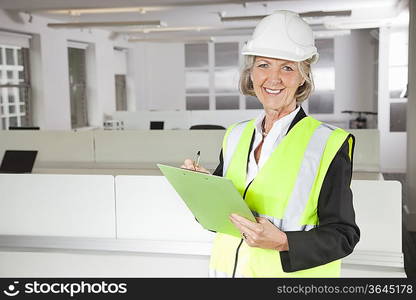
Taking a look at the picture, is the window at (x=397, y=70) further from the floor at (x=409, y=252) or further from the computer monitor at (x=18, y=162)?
the computer monitor at (x=18, y=162)

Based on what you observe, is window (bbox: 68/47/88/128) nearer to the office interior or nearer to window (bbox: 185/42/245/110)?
the office interior

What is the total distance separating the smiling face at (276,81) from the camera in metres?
1.44

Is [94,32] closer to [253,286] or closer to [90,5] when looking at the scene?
[90,5]

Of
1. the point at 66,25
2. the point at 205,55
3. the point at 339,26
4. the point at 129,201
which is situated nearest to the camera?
the point at 129,201

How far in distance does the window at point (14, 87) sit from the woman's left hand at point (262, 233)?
6.78 m

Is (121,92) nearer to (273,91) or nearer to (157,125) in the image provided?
(157,125)

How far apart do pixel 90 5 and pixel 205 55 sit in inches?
220

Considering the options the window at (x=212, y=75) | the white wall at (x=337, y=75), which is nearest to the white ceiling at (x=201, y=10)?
the white wall at (x=337, y=75)

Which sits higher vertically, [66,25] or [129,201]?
[66,25]


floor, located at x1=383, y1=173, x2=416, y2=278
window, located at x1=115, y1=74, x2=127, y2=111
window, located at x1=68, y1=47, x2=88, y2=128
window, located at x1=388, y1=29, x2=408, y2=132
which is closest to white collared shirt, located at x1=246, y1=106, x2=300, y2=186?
floor, located at x1=383, y1=173, x2=416, y2=278

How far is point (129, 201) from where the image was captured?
2.69 meters

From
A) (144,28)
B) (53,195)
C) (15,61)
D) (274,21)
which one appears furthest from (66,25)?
(274,21)

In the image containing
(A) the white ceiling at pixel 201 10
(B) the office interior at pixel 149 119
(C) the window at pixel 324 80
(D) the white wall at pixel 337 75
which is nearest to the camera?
(B) the office interior at pixel 149 119

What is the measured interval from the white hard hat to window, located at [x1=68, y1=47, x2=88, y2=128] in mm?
8237
